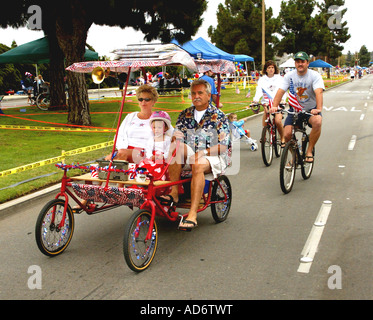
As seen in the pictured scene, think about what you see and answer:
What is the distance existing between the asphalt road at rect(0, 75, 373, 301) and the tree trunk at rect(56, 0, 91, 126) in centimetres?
835

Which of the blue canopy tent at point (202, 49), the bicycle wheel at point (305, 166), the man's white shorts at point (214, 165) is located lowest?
the bicycle wheel at point (305, 166)

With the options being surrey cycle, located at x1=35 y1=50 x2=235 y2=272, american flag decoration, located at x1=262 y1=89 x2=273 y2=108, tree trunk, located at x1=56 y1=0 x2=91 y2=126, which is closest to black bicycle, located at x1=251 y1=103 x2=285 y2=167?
american flag decoration, located at x1=262 y1=89 x2=273 y2=108

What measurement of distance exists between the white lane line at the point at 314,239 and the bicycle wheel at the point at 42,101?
18.0m

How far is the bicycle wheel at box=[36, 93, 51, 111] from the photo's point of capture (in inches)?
859

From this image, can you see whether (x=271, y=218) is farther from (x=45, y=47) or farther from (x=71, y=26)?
(x=45, y=47)

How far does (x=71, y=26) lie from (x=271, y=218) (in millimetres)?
11246

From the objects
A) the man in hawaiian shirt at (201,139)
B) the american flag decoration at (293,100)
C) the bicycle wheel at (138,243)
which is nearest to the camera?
the bicycle wheel at (138,243)

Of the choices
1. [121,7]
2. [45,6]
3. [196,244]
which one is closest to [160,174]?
[196,244]

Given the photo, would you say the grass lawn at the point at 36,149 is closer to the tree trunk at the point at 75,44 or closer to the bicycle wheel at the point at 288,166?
the tree trunk at the point at 75,44

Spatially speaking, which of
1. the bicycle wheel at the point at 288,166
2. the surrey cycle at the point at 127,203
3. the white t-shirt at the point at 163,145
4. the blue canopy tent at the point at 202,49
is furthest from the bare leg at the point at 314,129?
the blue canopy tent at the point at 202,49

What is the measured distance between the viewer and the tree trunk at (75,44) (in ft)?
46.5

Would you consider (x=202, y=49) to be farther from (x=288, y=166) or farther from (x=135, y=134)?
(x=135, y=134)

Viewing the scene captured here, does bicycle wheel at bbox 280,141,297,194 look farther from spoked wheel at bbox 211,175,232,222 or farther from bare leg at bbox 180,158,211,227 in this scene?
bare leg at bbox 180,158,211,227
